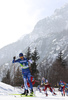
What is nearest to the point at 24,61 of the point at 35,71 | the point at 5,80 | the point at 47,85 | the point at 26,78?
the point at 26,78

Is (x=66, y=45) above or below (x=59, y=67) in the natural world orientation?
above

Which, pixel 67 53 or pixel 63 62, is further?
pixel 67 53

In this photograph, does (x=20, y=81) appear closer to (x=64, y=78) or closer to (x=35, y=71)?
(x=35, y=71)

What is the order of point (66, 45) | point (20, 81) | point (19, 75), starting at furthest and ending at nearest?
point (66, 45) → point (19, 75) → point (20, 81)

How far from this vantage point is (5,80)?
43.2m

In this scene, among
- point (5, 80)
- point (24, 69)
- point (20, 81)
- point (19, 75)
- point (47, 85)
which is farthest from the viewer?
point (5, 80)

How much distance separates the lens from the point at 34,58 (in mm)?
31453

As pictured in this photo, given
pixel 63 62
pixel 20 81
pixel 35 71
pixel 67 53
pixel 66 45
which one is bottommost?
pixel 20 81

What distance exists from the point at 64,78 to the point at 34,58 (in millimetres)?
13631

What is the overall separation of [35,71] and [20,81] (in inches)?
263

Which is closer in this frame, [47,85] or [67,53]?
[47,85]

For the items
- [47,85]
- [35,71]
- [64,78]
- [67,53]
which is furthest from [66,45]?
[47,85]

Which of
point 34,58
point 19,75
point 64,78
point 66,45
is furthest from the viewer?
point 66,45

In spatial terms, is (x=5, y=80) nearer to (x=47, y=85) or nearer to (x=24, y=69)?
(x=47, y=85)
